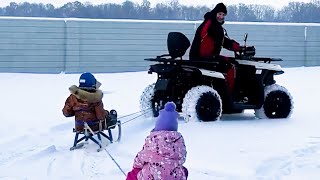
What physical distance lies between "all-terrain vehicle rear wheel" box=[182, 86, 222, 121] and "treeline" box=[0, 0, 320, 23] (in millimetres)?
17500

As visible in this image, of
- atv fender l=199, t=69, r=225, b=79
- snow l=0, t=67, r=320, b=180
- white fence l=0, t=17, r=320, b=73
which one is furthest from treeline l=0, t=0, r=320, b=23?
atv fender l=199, t=69, r=225, b=79

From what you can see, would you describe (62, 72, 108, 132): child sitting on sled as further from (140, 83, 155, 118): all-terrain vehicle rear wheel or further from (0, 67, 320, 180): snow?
(140, 83, 155, 118): all-terrain vehicle rear wheel

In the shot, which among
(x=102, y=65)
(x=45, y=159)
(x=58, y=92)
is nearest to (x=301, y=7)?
(x=102, y=65)

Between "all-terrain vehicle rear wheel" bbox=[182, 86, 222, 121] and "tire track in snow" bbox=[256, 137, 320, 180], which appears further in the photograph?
"all-terrain vehicle rear wheel" bbox=[182, 86, 222, 121]

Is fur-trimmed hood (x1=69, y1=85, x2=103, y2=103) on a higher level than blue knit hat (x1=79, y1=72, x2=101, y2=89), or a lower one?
lower

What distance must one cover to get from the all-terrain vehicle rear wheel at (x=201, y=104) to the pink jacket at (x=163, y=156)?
432 centimetres

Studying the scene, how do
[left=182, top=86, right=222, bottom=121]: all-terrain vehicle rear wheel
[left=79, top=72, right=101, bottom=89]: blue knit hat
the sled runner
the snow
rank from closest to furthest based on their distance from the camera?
1. the snow
2. the sled runner
3. [left=79, top=72, right=101, bottom=89]: blue knit hat
4. [left=182, top=86, right=222, bottom=121]: all-terrain vehicle rear wheel

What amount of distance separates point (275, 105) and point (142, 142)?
2954 mm

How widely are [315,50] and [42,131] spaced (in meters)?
13.9

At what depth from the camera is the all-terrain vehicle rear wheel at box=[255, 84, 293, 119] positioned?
9.60 meters

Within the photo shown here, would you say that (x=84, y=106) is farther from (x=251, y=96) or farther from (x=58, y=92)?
(x=58, y=92)

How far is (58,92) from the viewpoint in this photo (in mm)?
12766

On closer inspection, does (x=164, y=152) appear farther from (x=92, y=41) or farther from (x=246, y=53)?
(x=92, y=41)

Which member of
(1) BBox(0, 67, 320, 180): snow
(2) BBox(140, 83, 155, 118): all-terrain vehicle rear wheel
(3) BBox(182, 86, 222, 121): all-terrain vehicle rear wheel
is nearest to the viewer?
→ (1) BBox(0, 67, 320, 180): snow
